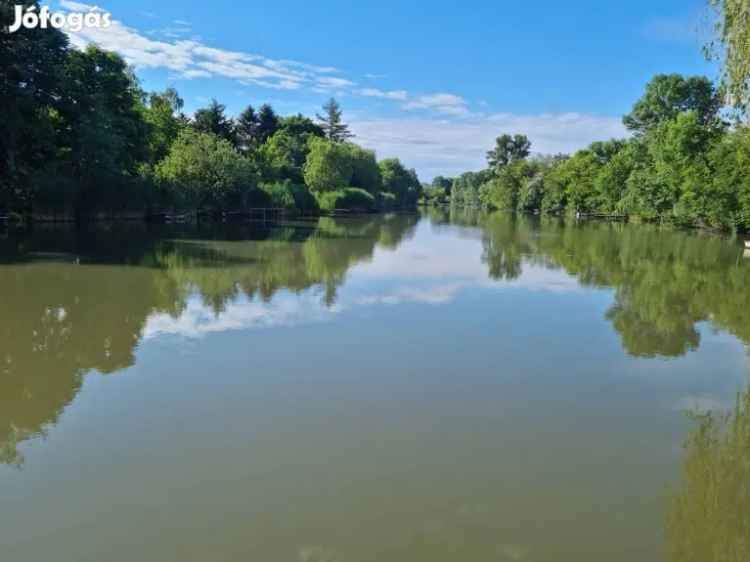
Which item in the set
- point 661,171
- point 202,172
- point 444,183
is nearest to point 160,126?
point 202,172

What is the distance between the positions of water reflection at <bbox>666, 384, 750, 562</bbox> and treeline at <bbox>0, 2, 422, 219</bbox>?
1095 inches

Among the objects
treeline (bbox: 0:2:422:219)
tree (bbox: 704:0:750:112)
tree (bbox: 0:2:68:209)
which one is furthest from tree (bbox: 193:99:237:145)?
tree (bbox: 704:0:750:112)

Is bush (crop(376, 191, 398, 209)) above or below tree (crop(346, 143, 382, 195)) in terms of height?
below

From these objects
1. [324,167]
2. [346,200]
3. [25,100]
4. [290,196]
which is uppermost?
[324,167]

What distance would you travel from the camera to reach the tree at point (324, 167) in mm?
56375

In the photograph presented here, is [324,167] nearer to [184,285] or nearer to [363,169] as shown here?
[363,169]

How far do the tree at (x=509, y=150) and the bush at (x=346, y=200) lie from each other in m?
44.2

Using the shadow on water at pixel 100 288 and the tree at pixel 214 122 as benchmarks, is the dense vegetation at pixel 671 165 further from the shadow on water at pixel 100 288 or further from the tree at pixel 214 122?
the tree at pixel 214 122

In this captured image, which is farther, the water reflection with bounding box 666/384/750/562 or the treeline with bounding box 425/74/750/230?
the treeline with bounding box 425/74/750/230

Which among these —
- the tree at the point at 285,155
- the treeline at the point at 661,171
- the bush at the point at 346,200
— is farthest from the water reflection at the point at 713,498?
the bush at the point at 346,200

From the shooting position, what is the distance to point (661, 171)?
4262 cm

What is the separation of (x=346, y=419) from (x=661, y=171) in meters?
43.6

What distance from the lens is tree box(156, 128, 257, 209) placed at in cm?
3603

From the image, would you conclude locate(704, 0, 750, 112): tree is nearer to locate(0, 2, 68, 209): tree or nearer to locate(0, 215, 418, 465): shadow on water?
locate(0, 215, 418, 465): shadow on water
